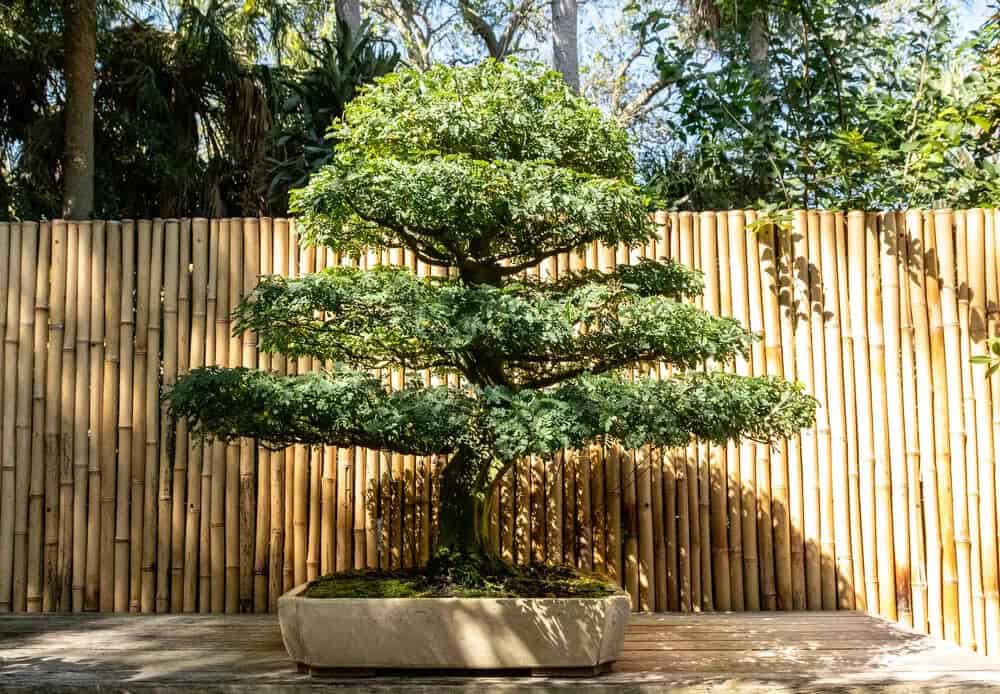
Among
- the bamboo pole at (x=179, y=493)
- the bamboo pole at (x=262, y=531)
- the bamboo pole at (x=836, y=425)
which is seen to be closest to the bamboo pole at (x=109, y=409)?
the bamboo pole at (x=179, y=493)

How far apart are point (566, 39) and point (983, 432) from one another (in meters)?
4.90

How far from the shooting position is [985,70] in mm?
4684

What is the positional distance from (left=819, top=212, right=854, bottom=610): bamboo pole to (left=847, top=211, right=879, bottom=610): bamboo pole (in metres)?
0.06

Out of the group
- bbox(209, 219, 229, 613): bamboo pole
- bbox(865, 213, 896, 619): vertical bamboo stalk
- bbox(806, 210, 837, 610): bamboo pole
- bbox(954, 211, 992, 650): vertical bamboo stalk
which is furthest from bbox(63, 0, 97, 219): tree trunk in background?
bbox(954, 211, 992, 650): vertical bamboo stalk

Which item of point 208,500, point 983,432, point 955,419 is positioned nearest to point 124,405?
point 208,500

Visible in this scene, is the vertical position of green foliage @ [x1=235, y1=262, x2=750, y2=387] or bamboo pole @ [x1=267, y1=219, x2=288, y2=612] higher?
green foliage @ [x1=235, y1=262, x2=750, y2=387]

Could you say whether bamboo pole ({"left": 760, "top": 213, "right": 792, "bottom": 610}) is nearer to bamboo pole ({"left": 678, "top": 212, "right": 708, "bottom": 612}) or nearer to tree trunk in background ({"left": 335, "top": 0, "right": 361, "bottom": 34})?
bamboo pole ({"left": 678, "top": 212, "right": 708, "bottom": 612})

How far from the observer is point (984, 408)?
158 inches

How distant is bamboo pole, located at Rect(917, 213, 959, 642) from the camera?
391cm

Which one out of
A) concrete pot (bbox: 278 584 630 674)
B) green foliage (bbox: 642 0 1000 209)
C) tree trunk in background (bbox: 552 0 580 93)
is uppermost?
tree trunk in background (bbox: 552 0 580 93)

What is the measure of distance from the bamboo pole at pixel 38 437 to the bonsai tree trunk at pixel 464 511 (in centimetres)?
168

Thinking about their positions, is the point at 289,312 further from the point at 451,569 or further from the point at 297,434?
the point at 451,569

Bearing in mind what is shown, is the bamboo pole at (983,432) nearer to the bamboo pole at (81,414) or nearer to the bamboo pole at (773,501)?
the bamboo pole at (773,501)

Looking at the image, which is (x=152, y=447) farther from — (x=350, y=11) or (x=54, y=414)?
(x=350, y=11)
